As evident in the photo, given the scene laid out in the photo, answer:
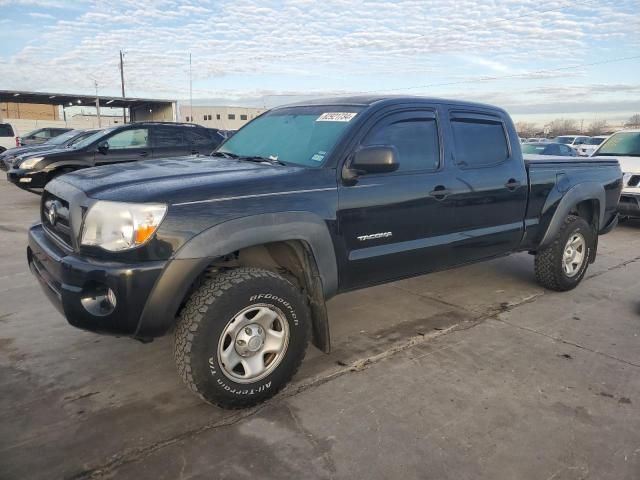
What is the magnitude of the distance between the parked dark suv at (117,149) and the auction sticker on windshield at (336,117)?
638 centimetres

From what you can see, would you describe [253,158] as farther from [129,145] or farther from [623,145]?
[623,145]

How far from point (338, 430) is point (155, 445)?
95 cm

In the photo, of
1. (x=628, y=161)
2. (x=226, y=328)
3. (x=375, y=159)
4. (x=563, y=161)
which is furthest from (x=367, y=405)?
(x=628, y=161)

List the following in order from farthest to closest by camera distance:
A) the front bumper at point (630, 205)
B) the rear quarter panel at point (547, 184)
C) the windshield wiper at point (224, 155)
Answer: the front bumper at point (630, 205), the rear quarter panel at point (547, 184), the windshield wiper at point (224, 155)

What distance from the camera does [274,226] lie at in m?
2.89

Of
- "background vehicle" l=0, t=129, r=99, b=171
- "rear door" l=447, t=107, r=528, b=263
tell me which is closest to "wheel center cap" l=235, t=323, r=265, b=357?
"rear door" l=447, t=107, r=528, b=263

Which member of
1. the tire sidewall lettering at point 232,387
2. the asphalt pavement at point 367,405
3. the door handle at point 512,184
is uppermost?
the door handle at point 512,184

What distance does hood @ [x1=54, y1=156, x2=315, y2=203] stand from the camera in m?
2.67

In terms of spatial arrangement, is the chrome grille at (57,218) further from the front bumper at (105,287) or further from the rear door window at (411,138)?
the rear door window at (411,138)

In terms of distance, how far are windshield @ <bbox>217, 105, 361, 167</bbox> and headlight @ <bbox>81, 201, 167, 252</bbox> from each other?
1.14 metres

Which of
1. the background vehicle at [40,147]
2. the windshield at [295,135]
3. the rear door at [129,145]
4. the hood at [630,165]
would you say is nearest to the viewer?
the windshield at [295,135]

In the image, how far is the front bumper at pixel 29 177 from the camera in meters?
9.47

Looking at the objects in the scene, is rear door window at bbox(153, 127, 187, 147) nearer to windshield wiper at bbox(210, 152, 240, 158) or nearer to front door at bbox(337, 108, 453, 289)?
windshield wiper at bbox(210, 152, 240, 158)

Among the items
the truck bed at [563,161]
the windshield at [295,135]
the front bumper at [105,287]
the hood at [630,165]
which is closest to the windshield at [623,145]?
the hood at [630,165]
